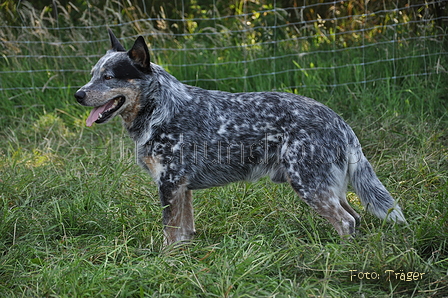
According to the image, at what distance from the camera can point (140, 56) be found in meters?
3.58

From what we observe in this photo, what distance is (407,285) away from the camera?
289 cm

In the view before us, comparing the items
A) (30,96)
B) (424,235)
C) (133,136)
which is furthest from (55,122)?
(424,235)

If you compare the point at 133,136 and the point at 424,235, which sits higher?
the point at 133,136

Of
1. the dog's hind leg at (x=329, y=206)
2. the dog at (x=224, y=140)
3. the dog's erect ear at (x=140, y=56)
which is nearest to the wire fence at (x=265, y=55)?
the dog at (x=224, y=140)

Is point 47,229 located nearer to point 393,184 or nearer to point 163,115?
point 163,115

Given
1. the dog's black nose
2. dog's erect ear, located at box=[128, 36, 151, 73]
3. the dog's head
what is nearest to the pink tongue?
the dog's head

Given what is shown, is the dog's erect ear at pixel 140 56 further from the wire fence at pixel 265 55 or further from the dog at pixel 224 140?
the wire fence at pixel 265 55

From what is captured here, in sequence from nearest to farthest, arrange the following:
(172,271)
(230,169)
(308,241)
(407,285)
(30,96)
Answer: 1. (407,285)
2. (172,271)
3. (308,241)
4. (230,169)
5. (30,96)

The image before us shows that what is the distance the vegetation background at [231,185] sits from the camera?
2.96 metres

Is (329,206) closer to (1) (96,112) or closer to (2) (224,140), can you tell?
(2) (224,140)

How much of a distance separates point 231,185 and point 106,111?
4.41ft

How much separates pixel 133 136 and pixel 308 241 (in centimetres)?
144

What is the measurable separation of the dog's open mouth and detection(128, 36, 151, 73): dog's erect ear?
0.82 ft

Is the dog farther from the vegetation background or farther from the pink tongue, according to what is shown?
the vegetation background
